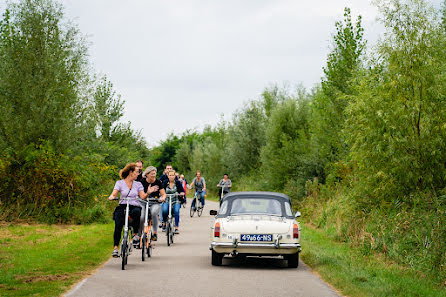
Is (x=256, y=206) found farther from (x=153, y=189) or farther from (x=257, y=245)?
(x=153, y=189)

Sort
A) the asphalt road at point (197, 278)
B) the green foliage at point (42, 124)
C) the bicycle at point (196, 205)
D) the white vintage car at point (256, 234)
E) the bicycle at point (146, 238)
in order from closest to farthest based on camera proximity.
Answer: the asphalt road at point (197, 278) < the white vintage car at point (256, 234) < the bicycle at point (146, 238) < the green foliage at point (42, 124) < the bicycle at point (196, 205)

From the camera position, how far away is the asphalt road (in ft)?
29.5

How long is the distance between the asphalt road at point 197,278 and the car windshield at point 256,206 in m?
1.15

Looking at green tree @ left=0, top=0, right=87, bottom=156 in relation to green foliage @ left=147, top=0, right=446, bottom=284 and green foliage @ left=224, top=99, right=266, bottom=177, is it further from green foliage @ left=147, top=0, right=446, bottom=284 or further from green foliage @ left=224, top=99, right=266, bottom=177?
green foliage @ left=224, top=99, right=266, bottom=177

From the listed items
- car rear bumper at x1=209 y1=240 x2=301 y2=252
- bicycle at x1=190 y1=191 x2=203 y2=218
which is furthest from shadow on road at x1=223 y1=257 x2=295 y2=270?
bicycle at x1=190 y1=191 x2=203 y2=218

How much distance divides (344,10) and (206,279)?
1869 cm

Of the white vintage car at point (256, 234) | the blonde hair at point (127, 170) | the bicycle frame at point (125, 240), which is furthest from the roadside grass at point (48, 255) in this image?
the white vintage car at point (256, 234)

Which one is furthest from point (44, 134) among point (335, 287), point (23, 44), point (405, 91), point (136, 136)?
point (136, 136)

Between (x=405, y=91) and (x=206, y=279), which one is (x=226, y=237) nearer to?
(x=206, y=279)

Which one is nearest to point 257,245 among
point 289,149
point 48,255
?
point 48,255

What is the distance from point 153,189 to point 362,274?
17.1 feet

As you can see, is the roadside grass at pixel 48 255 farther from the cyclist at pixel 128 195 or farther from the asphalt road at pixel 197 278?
the cyclist at pixel 128 195

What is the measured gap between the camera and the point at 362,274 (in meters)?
10.8

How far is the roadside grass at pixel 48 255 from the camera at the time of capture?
9.34 metres
